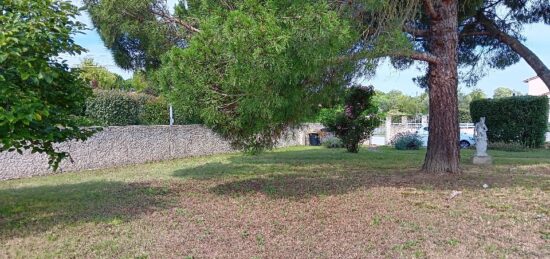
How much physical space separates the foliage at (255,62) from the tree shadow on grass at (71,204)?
1748 mm

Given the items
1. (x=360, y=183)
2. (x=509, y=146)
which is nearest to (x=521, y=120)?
(x=509, y=146)

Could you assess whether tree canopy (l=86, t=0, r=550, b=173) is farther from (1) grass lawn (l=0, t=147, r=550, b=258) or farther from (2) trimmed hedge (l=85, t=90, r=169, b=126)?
(2) trimmed hedge (l=85, t=90, r=169, b=126)

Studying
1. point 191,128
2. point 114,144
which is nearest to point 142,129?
point 114,144

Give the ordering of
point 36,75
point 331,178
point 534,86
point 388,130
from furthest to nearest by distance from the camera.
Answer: point 534,86 → point 388,130 → point 331,178 → point 36,75

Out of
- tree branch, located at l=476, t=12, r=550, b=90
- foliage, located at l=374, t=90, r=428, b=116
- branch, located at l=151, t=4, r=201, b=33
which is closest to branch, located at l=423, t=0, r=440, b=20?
tree branch, located at l=476, t=12, r=550, b=90

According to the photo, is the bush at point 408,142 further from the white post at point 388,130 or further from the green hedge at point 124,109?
the green hedge at point 124,109

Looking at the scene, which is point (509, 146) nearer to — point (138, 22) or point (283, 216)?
point (283, 216)

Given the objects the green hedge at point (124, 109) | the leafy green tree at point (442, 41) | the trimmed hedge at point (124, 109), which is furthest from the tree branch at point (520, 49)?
the trimmed hedge at point (124, 109)

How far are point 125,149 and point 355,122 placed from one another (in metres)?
7.48

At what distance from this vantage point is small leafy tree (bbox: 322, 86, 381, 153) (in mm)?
14531

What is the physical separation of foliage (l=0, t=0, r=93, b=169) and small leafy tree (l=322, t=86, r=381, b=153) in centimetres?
1030

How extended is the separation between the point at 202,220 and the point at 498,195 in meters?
4.40

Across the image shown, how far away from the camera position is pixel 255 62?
491cm

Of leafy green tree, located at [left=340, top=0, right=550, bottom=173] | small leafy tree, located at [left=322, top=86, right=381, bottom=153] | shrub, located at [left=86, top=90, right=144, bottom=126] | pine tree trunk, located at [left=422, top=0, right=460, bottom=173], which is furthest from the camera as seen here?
small leafy tree, located at [left=322, top=86, right=381, bottom=153]
